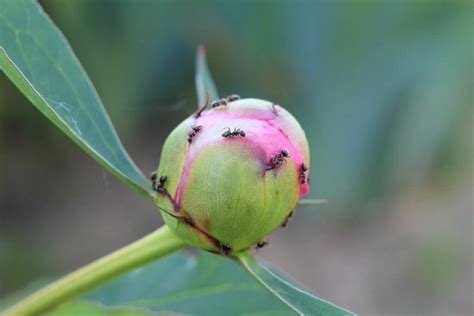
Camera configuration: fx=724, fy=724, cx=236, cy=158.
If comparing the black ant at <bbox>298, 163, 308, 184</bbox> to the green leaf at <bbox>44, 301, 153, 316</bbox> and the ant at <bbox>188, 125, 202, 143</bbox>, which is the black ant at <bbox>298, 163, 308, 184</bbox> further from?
the green leaf at <bbox>44, 301, 153, 316</bbox>

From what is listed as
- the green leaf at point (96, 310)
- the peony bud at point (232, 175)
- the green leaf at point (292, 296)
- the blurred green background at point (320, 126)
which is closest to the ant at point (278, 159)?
the peony bud at point (232, 175)

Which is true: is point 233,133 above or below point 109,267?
above

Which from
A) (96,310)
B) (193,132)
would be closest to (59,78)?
(193,132)

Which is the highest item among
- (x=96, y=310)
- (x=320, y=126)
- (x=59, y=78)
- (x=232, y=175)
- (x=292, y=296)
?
(x=59, y=78)

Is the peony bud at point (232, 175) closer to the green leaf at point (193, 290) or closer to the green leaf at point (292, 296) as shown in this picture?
the green leaf at point (292, 296)

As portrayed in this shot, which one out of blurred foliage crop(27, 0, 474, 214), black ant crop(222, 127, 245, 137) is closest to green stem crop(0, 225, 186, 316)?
black ant crop(222, 127, 245, 137)

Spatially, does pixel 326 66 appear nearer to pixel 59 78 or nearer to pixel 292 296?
pixel 59 78
